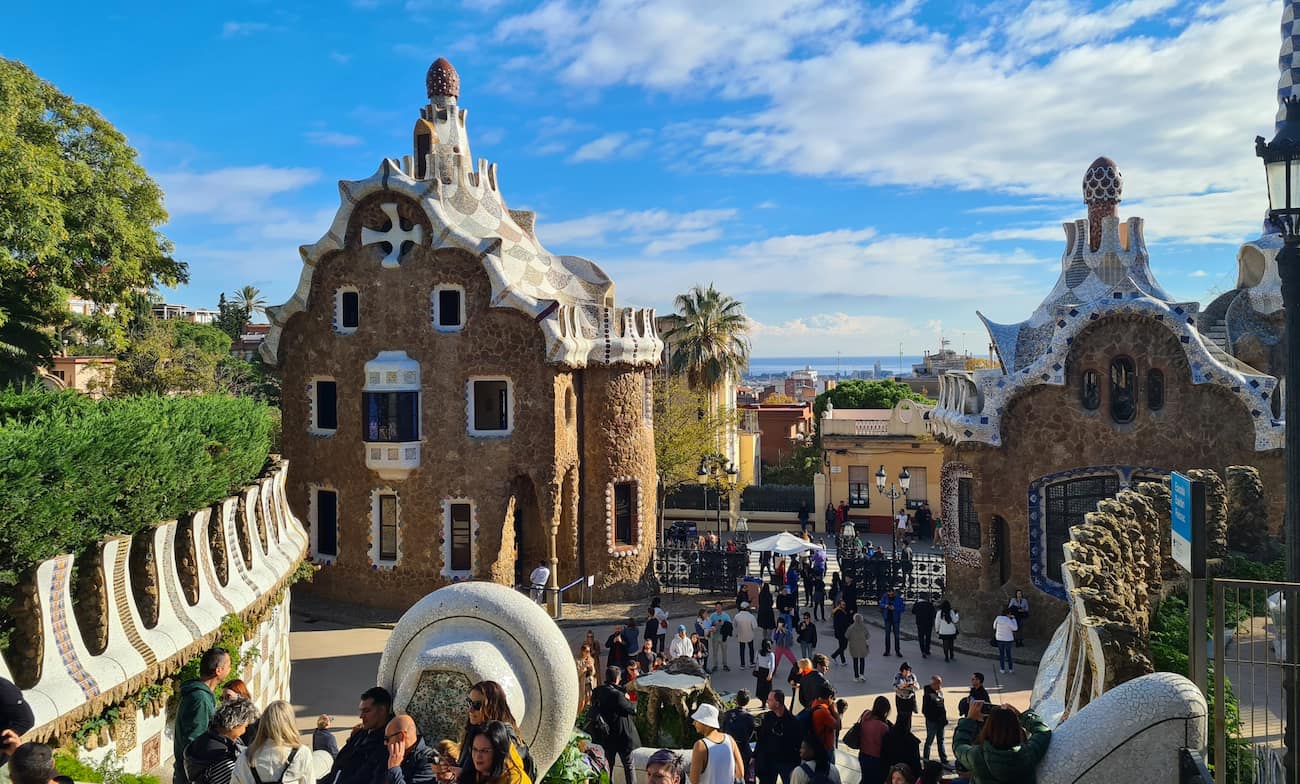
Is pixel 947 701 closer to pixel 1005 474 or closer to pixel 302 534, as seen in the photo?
pixel 1005 474

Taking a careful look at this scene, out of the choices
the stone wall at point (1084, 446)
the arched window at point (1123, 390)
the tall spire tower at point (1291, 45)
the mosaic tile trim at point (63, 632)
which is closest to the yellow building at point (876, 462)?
the stone wall at point (1084, 446)

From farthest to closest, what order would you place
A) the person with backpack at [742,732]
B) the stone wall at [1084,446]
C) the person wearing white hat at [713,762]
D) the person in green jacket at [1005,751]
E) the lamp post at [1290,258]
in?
the stone wall at [1084,446] → the person with backpack at [742,732] → the person wearing white hat at [713,762] → the lamp post at [1290,258] → the person in green jacket at [1005,751]

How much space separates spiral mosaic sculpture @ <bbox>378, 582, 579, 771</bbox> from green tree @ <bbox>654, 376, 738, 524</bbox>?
2257 cm

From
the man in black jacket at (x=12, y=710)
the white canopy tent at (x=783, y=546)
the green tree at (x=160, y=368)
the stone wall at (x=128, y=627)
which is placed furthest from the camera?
the green tree at (x=160, y=368)

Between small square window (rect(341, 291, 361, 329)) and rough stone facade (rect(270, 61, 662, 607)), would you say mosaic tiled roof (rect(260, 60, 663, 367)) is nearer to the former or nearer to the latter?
rough stone facade (rect(270, 61, 662, 607))

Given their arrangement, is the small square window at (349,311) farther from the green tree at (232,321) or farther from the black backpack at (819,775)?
the green tree at (232,321)

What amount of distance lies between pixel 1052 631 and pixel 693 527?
46.9 feet

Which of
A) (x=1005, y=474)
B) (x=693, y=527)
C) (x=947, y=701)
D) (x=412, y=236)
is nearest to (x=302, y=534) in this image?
(x=412, y=236)

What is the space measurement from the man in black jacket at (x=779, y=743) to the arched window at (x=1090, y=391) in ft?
39.3

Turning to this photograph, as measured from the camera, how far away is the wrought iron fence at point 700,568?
72.4 ft

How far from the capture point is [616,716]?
9562 mm

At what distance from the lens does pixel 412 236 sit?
20.6 meters

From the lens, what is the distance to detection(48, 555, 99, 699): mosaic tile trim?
715cm

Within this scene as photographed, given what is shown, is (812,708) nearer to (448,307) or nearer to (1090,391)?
(1090,391)
